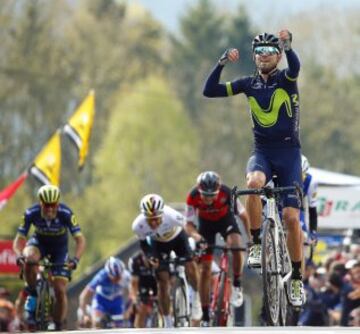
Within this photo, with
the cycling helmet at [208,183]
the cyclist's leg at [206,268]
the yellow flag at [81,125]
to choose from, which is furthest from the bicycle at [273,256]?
the yellow flag at [81,125]

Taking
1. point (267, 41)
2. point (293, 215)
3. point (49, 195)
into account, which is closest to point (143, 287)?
point (49, 195)

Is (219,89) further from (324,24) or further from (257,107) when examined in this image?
(324,24)

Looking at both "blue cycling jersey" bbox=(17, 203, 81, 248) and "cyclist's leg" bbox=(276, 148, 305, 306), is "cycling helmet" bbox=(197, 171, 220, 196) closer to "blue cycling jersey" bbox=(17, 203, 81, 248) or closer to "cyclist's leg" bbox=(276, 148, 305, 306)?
"blue cycling jersey" bbox=(17, 203, 81, 248)

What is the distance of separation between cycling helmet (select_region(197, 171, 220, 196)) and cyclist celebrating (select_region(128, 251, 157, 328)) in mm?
3561

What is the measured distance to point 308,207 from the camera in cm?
2200

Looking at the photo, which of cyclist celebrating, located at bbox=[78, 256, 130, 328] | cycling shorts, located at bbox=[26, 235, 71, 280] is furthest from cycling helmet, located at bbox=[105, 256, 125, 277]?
cycling shorts, located at bbox=[26, 235, 71, 280]

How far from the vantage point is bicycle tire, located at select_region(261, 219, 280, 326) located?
17.6 metres

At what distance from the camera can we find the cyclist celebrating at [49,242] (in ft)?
75.0

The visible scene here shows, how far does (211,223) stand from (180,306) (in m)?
1.14

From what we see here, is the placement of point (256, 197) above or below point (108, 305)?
below

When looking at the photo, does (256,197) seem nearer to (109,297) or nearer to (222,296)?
(222,296)

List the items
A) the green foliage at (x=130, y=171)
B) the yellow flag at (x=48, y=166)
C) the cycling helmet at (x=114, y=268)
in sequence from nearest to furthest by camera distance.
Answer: the cycling helmet at (x=114, y=268)
the yellow flag at (x=48, y=166)
the green foliage at (x=130, y=171)

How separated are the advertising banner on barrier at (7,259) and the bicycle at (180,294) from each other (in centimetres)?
847

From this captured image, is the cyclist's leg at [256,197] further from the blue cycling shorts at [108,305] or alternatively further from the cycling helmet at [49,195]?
the blue cycling shorts at [108,305]
